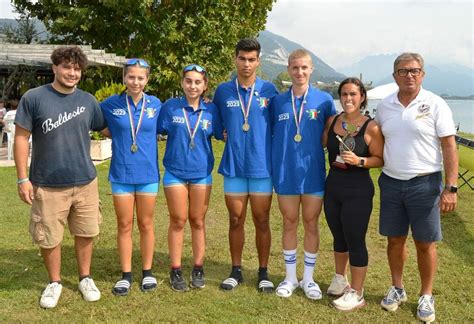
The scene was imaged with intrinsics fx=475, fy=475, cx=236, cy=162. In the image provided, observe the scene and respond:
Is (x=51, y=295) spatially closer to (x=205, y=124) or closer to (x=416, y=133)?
(x=205, y=124)

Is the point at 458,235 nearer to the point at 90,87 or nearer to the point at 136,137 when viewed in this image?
the point at 136,137

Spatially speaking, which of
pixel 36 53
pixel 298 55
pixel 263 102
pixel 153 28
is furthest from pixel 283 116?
pixel 153 28

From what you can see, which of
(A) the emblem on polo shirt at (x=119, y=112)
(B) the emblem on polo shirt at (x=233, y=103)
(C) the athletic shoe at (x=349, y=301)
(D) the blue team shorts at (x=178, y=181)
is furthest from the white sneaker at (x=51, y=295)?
(C) the athletic shoe at (x=349, y=301)

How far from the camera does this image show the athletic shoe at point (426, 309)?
379 centimetres

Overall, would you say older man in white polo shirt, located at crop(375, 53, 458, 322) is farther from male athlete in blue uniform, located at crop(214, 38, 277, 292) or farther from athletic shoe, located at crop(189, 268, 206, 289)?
athletic shoe, located at crop(189, 268, 206, 289)

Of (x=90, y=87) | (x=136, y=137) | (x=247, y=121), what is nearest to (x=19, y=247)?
(x=136, y=137)

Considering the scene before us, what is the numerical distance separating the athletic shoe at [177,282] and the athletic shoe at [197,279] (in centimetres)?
7

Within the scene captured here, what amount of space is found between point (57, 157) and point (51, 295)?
3.92 ft

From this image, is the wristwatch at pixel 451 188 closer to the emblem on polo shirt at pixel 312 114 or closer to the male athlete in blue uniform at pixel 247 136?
the emblem on polo shirt at pixel 312 114

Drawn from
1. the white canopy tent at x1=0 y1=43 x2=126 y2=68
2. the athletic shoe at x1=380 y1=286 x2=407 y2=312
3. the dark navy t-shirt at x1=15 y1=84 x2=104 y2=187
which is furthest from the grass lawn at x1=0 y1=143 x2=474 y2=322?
the white canopy tent at x1=0 y1=43 x2=126 y2=68

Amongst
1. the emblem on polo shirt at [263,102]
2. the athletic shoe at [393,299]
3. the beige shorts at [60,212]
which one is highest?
the emblem on polo shirt at [263,102]

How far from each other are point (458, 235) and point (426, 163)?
331 cm

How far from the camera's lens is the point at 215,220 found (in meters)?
6.91

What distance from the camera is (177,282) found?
4363mm
